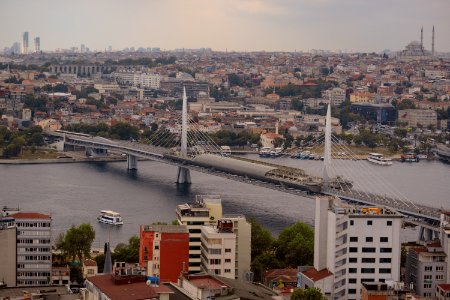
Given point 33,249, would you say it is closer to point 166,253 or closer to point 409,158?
point 166,253

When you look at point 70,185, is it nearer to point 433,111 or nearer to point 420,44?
point 433,111

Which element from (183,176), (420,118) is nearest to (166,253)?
(183,176)

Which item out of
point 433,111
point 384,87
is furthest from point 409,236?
point 384,87

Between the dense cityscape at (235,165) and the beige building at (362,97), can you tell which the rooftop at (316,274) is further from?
the beige building at (362,97)

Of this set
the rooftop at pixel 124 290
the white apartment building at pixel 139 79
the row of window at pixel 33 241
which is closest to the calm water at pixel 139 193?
the row of window at pixel 33 241

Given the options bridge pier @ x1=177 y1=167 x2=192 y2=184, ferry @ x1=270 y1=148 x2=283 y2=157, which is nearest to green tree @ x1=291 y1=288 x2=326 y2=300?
bridge pier @ x1=177 y1=167 x2=192 y2=184
